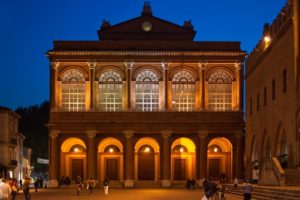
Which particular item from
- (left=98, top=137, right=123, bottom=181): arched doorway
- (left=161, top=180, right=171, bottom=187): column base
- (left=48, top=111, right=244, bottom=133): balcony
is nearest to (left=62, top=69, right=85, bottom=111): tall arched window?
(left=48, top=111, right=244, bottom=133): balcony

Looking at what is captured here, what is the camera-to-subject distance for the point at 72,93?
66.2 m

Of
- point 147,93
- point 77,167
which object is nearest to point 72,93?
point 147,93

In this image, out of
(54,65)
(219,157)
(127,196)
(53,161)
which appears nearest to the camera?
(127,196)

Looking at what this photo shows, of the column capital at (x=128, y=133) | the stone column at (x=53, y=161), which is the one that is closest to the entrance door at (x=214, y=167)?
the column capital at (x=128, y=133)

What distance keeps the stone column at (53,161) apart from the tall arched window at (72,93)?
306cm

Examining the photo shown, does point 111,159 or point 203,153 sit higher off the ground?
point 203,153

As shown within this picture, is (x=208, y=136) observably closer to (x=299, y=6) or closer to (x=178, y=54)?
(x=178, y=54)

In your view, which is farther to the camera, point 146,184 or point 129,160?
point 146,184

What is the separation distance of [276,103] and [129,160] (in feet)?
78.9

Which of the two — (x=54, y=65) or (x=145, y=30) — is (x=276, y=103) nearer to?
(x=54, y=65)

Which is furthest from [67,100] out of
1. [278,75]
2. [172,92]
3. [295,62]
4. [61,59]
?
[295,62]

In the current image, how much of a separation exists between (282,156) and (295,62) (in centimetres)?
625

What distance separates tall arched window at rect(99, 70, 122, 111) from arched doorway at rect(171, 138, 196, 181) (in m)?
7.12

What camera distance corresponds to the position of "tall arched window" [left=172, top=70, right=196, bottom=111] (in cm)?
6650
